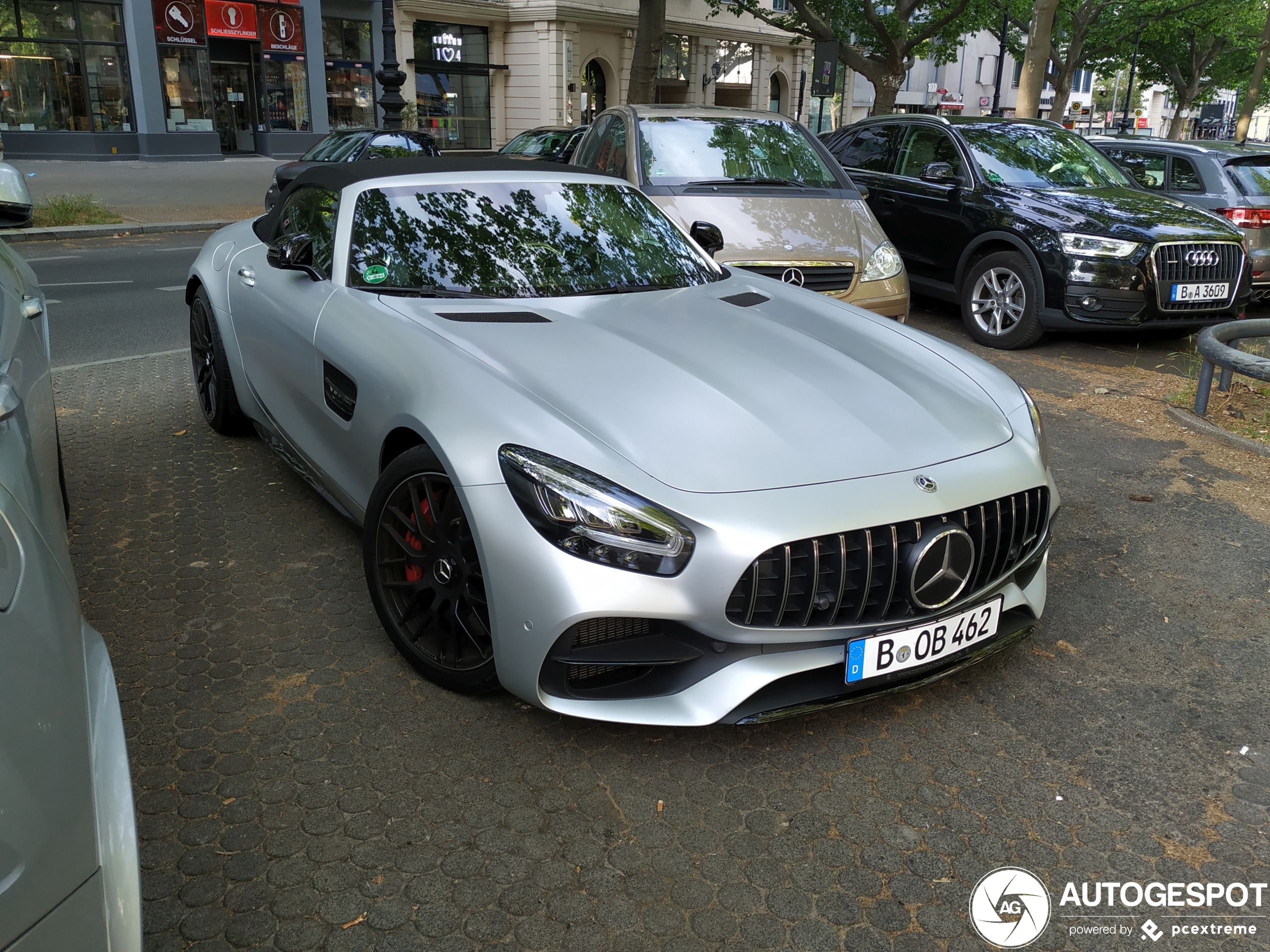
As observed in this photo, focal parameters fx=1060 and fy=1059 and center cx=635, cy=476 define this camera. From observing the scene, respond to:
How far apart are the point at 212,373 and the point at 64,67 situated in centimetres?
2455

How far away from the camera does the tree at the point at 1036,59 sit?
55.2 ft

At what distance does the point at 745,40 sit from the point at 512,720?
141ft

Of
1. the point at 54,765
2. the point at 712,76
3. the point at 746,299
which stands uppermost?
the point at 712,76

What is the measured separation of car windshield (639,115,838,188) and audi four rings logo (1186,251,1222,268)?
9.02 feet

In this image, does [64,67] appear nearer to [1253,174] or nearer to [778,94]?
[1253,174]

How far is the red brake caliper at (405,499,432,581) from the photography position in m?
3.18

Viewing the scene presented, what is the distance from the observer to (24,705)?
4.73 ft

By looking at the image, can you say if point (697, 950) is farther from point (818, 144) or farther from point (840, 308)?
point (818, 144)

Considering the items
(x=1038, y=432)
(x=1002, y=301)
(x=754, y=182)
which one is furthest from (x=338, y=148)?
(x=1038, y=432)

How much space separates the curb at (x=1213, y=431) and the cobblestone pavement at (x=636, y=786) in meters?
2.11

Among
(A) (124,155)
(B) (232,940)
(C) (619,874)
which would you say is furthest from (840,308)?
(A) (124,155)

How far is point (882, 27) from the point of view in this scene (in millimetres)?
23859

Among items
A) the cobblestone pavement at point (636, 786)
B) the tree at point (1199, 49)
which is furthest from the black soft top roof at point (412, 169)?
the tree at point (1199, 49)

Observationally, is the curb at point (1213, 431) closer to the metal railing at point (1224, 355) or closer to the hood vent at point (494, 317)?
the metal railing at point (1224, 355)
